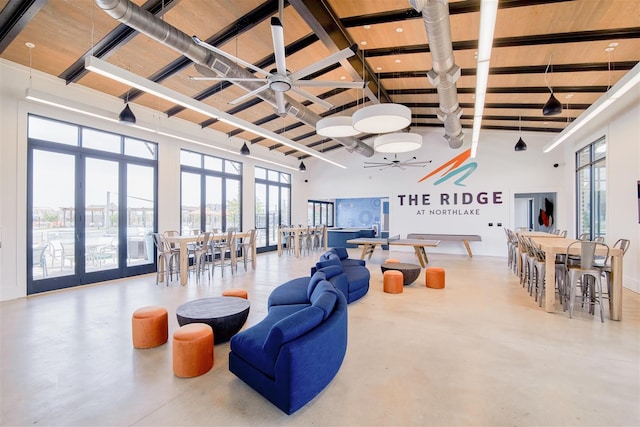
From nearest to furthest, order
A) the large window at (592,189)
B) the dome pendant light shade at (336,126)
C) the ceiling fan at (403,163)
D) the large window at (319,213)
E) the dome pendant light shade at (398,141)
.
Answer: the dome pendant light shade at (336,126)
the dome pendant light shade at (398,141)
the large window at (592,189)
the ceiling fan at (403,163)
the large window at (319,213)

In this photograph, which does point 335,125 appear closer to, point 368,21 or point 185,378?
point 368,21

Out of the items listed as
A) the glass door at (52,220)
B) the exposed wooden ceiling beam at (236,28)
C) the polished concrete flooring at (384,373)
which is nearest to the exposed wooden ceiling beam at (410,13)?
the exposed wooden ceiling beam at (236,28)

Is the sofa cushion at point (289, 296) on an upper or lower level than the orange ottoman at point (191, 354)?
upper

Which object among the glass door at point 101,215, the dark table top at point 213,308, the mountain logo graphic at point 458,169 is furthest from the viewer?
the mountain logo graphic at point 458,169

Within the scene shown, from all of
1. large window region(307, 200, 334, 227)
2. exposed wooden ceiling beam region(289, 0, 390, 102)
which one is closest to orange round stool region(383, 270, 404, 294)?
exposed wooden ceiling beam region(289, 0, 390, 102)

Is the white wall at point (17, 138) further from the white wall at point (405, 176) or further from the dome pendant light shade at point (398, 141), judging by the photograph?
the dome pendant light shade at point (398, 141)

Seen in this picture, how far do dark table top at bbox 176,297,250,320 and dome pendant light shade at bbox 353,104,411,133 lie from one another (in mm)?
2859

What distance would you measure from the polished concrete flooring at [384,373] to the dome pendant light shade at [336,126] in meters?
2.81

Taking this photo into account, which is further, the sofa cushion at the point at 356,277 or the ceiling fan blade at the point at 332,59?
the sofa cushion at the point at 356,277

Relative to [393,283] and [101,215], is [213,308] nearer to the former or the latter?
[393,283]

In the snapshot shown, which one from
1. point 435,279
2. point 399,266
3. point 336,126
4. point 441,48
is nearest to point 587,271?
point 435,279

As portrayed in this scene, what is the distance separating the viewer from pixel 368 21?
13.6ft

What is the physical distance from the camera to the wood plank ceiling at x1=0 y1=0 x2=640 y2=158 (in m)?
3.66

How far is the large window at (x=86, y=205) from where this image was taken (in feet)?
16.9
